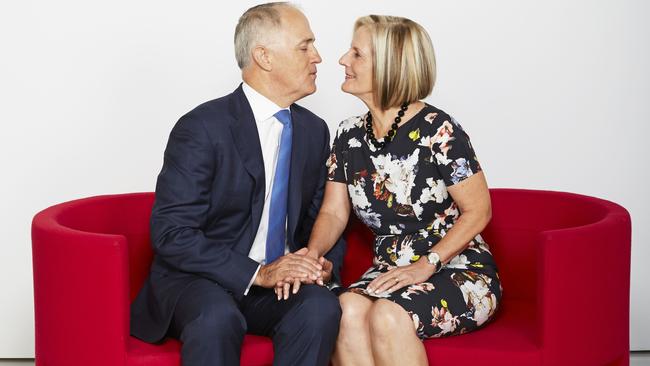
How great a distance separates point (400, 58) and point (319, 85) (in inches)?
41.9

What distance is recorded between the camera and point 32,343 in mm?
4605

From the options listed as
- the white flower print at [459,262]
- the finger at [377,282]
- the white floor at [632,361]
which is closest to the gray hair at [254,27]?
the finger at [377,282]

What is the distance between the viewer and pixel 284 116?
3479 millimetres

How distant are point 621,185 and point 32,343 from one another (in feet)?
9.25

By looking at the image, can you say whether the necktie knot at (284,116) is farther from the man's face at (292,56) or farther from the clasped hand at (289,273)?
the clasped hand at (289,273)

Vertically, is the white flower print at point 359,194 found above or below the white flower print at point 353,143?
below

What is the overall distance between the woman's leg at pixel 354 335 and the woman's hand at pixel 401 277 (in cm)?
7

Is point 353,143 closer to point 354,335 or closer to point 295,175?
point 295,175

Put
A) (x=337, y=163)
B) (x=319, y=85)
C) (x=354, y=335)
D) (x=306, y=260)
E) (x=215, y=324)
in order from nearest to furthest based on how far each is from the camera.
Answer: (x=215, y=324)
(x=354, y=335)
(x=306, y=260)
(x=337, y=163)
(x=319, y=85)

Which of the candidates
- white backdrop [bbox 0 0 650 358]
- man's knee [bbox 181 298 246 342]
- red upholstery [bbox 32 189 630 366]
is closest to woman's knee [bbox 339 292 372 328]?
red upholstery [bbox 32 189 630 366]

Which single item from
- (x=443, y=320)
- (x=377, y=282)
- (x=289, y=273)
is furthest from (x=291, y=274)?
(x=443, y=320)

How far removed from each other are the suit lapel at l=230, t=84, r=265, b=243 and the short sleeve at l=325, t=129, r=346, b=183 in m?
0.32

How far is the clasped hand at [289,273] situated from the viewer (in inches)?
124

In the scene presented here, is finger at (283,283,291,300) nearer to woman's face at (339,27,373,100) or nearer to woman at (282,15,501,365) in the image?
woman at (282,15,501,365)
